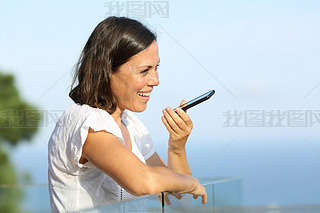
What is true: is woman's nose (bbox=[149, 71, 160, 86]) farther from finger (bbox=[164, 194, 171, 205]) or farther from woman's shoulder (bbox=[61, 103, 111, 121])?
finger (bbox=[164, 194, 171, 205])

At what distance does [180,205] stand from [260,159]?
14103 millimetres

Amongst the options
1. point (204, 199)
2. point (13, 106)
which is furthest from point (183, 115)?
point (13, 106)

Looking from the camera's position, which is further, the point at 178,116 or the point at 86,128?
the point at 178,116

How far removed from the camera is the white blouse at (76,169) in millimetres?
1186

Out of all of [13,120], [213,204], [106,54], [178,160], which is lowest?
[213,204]

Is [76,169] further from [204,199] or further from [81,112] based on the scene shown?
[204,199]

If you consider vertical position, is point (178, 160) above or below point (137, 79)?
below

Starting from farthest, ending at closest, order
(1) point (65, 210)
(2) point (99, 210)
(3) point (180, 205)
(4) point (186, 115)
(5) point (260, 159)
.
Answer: (5) point (260, 159) → (4) point (186, 115) → (1) point (65, 210) → (3) point (180, 205) → (2) point (99, 210)

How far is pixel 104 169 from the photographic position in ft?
3.77

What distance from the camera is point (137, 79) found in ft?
4.30

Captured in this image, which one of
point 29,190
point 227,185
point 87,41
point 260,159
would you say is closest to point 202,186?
point 227,185

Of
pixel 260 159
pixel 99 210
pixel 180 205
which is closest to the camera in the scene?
pixel 99 210

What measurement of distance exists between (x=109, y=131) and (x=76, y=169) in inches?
5.0

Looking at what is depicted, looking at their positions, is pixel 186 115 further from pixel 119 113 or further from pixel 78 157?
pixel 78 157
